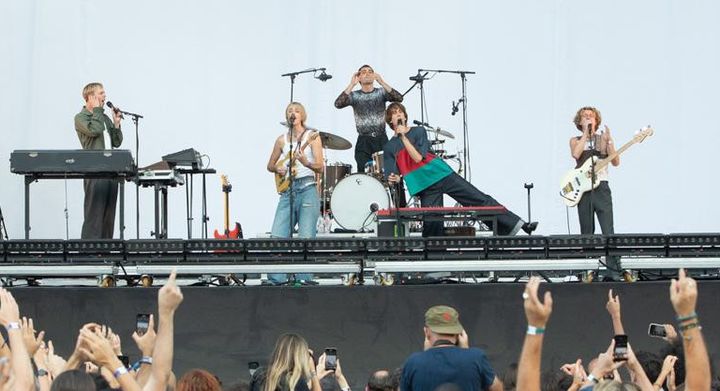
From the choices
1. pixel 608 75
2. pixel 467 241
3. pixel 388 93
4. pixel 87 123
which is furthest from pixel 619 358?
pixel 608 75

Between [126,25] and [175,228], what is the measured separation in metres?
2.14

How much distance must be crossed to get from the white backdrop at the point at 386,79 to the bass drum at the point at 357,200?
76.8 inches

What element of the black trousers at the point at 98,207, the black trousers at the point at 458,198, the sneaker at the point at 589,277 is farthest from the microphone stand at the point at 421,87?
the sneaker at the point at 589,277

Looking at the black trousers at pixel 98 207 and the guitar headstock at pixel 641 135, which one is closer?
the black trousers at pixel 98 207

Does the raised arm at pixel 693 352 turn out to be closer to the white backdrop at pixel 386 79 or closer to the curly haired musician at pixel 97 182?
the curly haired musician at pixel 97 182

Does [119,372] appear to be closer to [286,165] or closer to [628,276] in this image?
[628,276]

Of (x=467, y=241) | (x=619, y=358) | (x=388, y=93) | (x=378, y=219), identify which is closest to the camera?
(x=619, y=358)

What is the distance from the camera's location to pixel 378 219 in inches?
461

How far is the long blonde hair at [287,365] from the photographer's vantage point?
6.62 meters

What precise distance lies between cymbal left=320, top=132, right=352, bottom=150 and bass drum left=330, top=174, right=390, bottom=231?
889 mm

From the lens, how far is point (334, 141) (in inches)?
539

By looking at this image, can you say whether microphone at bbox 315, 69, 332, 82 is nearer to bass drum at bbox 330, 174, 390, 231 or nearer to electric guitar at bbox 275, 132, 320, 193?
bass drum at bbox 330, 174, 390, 231

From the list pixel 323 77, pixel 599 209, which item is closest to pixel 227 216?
pixel 323 77

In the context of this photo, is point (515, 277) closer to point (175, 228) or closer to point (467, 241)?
point (467, 241)
